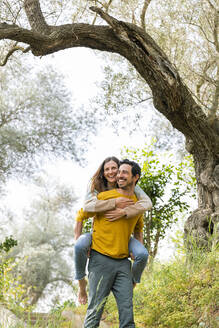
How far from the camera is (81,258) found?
11.7ft

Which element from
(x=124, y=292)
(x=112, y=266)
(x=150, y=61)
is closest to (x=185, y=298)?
(x=124, y=292)

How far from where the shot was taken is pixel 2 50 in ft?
27.7

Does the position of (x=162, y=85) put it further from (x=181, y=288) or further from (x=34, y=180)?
(x=34, y=180)

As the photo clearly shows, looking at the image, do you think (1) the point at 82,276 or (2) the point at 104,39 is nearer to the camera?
(1) the point at 82,276

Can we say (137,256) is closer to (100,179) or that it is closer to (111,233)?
(111,233)

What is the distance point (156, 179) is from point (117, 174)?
18.0 ft

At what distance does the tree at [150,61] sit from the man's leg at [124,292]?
2927 millimetres

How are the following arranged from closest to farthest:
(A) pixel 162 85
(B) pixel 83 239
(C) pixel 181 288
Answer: (B) pixel 83 239
(C) pixel 181 288
(A) pixel 162 85

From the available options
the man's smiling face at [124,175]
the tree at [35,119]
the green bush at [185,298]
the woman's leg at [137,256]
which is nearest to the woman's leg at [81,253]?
the woman's leg at [137,256]

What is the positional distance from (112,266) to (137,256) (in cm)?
25

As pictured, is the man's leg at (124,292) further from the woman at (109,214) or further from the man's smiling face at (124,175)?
the man's smiling face at (124,175)

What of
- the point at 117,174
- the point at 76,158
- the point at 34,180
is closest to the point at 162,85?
the point at 117,174

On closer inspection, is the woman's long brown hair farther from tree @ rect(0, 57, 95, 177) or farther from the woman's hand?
tree @ rect(0, 57, 95, 177)

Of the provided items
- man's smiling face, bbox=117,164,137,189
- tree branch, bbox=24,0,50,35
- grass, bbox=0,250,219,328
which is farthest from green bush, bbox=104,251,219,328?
tree branch, bbox=24,0,50,35
